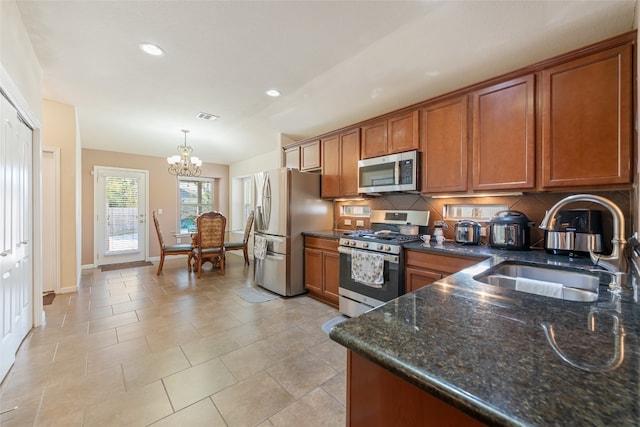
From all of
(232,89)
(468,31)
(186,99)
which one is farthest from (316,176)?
(468,31)

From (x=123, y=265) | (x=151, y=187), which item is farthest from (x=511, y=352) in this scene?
(x=151, y=187)

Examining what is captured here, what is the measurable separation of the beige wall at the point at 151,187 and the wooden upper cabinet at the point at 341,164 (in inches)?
163

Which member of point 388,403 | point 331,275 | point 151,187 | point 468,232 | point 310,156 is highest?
point 310,156

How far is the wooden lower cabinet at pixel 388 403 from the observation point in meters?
0.57

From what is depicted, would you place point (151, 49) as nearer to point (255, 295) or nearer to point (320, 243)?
point (320, 243)

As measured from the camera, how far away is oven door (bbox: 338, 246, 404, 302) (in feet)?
8.04

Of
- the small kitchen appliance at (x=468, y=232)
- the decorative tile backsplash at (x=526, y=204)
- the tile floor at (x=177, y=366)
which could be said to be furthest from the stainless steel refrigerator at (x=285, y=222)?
the small kitchen appliance at (x=468, y=232)

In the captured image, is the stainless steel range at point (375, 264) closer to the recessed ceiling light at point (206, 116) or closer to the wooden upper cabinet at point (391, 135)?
the wooden upper cabinet at point (391, 135)

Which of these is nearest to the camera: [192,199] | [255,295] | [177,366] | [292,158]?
[177,366]

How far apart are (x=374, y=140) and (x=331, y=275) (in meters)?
Result: 1.70

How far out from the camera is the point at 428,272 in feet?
7.48

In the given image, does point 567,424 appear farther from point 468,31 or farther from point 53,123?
point 53,123

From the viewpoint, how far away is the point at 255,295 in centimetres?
359

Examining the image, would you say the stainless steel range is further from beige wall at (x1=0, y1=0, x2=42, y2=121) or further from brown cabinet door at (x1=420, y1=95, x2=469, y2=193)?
beige wall at (x1=0, y1=0, x2=42, y2=121)
